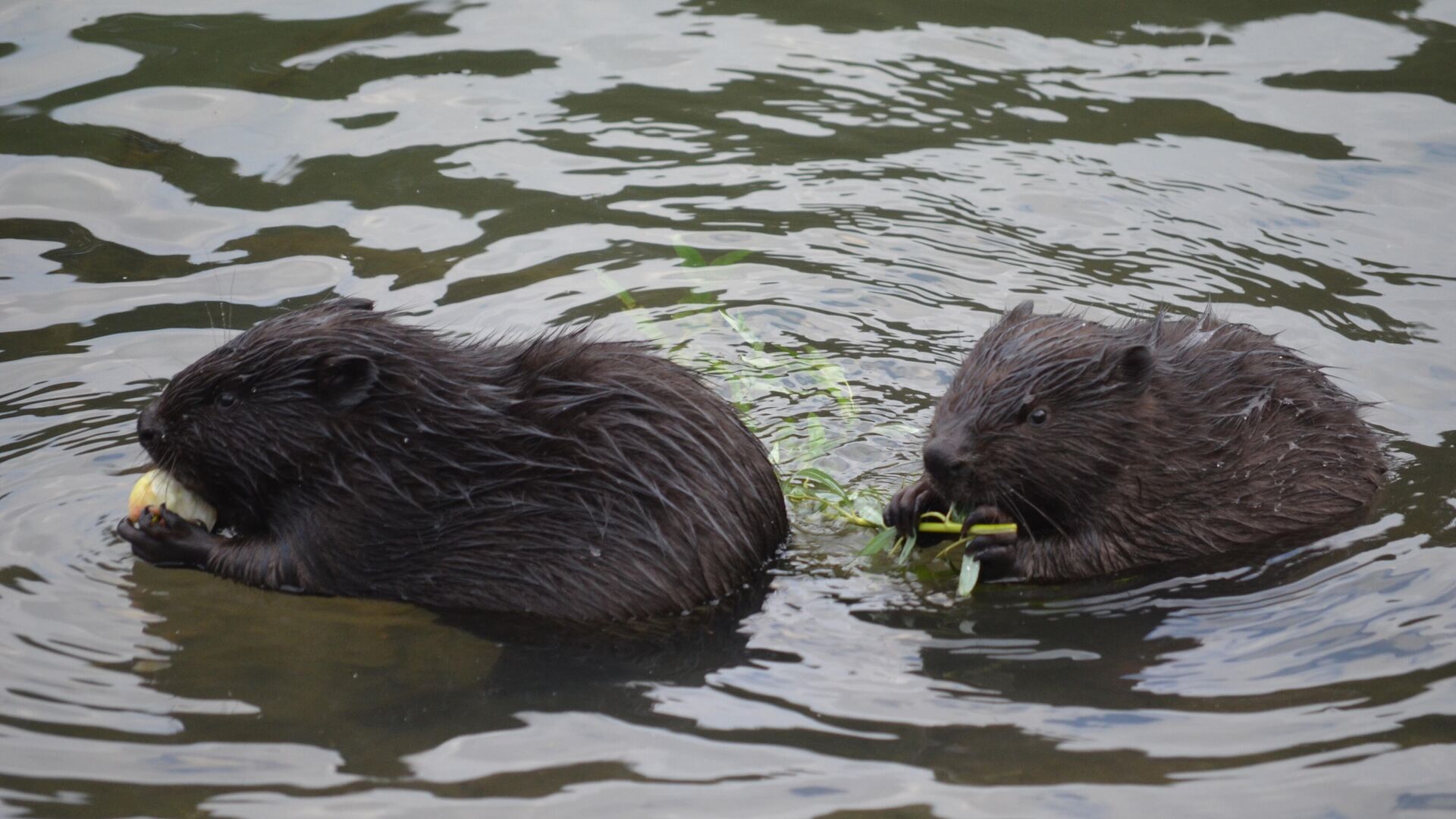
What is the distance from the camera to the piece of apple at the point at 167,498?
5820 mm

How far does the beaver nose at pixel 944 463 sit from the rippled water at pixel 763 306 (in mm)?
440

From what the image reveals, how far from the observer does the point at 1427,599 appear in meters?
5.57

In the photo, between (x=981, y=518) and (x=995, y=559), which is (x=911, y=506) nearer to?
(x=981, y=518)

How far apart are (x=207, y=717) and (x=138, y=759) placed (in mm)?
300

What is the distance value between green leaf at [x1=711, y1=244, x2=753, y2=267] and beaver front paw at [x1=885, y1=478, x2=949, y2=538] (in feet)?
8.02

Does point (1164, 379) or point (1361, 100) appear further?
point (1361, 100)

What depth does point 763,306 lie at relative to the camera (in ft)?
25.5

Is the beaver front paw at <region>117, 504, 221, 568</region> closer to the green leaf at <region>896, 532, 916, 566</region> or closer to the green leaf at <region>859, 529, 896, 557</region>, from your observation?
the green leaf at <region>859, 529, 896, 557</region>

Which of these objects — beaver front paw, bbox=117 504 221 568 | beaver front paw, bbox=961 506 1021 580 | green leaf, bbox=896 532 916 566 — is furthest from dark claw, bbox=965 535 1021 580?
beaver front paw, bbox=117 504 221 568

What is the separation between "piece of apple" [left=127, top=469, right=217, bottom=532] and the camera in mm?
5820

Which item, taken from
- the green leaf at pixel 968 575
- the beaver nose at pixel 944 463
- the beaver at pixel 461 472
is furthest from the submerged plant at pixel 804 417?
the beaver at pixel 461 472

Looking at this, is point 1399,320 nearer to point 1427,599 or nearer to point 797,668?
point 1427,599

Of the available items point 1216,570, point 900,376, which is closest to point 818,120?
point 900,376

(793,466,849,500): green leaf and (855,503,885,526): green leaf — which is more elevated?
(793,466,849,500): green leaf
